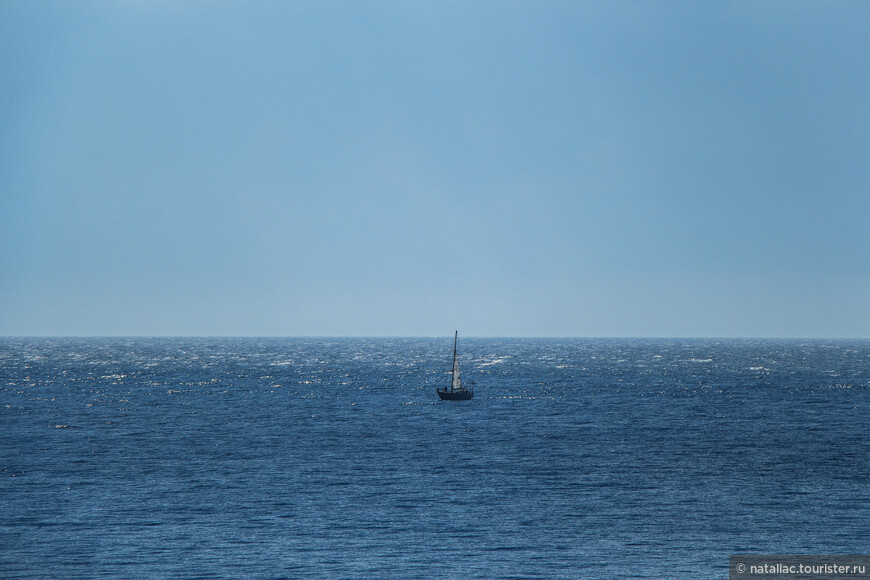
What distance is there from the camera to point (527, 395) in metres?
150

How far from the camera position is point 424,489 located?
214 ft

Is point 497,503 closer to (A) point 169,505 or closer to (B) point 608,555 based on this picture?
(B) point 608,555

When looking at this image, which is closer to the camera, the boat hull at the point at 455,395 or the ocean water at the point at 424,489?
the ocean water at the point at 424,489

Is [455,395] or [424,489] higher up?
[455,395]

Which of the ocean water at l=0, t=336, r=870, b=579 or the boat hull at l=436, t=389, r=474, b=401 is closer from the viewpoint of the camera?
the ocean water at l=0, t=336, r=870, b=579

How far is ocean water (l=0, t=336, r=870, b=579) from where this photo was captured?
4859 centimetres

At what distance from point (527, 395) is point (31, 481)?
312ft

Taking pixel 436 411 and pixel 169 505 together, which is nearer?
pixel 169 505

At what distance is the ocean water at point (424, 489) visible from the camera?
48.6 meters

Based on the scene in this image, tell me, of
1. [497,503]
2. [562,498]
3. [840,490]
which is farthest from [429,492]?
[840,490]

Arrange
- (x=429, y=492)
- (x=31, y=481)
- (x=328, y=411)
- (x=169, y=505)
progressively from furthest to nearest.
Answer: (x=328, y=411)
(x=31, y=481)
(x=429, y=492)
(x=169, y=505)

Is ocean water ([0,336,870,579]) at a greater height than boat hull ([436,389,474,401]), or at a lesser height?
lesser

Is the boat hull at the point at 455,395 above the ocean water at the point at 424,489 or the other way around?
above

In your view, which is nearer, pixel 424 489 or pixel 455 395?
pixel 424 489
